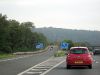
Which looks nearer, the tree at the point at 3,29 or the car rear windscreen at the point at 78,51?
the car rear windscreen at the point at 78,51

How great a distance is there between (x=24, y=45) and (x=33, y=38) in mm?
13421

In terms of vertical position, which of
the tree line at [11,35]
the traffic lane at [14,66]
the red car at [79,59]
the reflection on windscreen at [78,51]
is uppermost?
the tree line at [11,35]

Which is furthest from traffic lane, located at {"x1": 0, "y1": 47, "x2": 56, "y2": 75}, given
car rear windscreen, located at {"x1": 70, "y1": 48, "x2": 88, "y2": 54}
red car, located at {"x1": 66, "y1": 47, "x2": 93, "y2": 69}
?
car rear windscreen, located at {"x1": 70, "y1": 48, "x2": 88, "y2": 54}

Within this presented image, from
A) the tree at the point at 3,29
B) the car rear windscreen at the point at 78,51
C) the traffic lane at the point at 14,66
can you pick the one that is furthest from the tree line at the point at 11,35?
the car rear windscreen at the point at 78,51

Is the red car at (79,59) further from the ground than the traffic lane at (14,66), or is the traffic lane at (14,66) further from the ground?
the red car at (79,59)

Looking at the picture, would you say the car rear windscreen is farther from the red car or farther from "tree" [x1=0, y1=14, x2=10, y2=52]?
"tree" [x1=0, y1=14, x2=10, y2=52]

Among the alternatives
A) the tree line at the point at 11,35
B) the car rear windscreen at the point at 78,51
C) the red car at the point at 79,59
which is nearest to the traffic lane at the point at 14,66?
the red car at the point at 79,59

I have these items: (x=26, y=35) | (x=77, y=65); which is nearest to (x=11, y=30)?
(x=26, y=35)

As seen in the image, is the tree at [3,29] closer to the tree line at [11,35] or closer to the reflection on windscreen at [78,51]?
the tree line at [11,35]

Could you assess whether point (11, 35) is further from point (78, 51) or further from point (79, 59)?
point (79, 59)

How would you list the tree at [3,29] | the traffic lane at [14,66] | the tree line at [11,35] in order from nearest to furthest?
the traffic lane at [14,66], the tree at [3,29], the tree line at [11,35]

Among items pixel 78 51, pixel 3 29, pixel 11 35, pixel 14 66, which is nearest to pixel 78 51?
pixel 78 51

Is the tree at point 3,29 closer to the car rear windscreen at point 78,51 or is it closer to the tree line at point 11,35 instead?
the tree line at point 11,35

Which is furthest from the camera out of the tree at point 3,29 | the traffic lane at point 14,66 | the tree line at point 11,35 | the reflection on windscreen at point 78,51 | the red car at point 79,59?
the tree line at point 11,35
